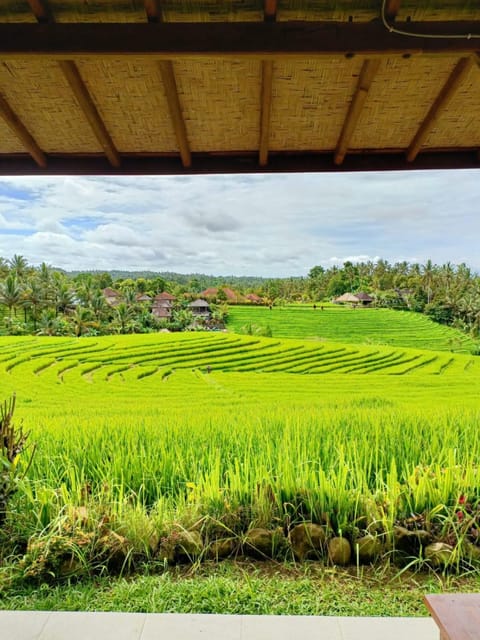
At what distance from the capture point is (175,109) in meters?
1.94

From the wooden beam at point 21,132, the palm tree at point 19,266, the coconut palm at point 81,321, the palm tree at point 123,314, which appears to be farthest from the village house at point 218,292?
the wooden beam at point 21,132

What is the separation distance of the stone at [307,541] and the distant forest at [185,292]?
9.54 ft

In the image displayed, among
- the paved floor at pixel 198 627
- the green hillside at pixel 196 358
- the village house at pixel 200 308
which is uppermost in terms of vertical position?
the village house at pixel 200 308

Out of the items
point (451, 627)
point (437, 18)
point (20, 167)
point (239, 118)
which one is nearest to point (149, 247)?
point (20, 167)

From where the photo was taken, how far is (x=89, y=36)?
5.06 ft

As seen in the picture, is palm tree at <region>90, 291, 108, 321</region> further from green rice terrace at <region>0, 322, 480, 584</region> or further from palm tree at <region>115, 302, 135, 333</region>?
green rice terrace at <region>0, 322, 480, 584</region>

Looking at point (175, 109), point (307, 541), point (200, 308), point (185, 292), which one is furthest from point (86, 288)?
point (307, 541)

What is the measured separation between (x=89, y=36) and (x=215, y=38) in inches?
18.0

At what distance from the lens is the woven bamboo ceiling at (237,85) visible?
156cm

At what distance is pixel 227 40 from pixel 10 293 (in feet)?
12.9

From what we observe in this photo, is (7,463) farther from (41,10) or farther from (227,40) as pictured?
(227,40)

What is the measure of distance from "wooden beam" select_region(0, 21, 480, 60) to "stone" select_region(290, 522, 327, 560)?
7.57 ft

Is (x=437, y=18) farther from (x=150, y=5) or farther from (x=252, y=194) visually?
(x=252, y=194)

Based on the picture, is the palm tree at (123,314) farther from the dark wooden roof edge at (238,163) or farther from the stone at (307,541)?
the stone at (307,541)
